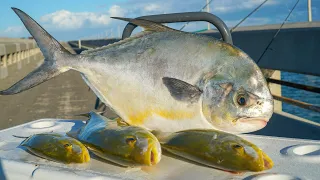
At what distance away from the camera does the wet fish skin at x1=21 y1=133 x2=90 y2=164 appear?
67.6 inches

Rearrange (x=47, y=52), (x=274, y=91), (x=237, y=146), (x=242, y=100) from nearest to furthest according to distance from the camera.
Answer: (x=237, y=146) → (x=242, y=100) → (x=47, y=52) → (x=274, y=91)

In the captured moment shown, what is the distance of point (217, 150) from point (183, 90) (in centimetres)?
33

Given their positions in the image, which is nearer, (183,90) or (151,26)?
(183,90)

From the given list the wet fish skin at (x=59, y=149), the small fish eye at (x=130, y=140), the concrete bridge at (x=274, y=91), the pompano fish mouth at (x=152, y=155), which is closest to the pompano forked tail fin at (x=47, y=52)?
the wet fish skin at (x=59, y=149)

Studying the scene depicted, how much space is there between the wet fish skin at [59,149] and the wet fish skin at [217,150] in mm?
370

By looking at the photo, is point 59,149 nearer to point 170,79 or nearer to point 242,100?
point 170,79

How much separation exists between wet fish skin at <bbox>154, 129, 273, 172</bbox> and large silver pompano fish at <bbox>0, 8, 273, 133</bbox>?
3.9 inches

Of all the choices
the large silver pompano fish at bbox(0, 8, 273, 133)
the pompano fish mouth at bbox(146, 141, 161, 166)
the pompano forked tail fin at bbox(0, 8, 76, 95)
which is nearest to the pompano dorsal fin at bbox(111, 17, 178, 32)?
the large silver pompano fish at bbox(0, 8, 273, 133)

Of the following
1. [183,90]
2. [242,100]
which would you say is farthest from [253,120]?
[183,90]

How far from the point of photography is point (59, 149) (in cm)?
176

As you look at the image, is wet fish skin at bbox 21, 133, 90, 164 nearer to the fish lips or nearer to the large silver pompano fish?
the large silver pompano fish

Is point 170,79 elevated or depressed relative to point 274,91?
elevated

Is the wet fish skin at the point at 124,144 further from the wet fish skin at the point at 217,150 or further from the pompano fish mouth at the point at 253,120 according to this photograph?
the pompano fish mouth at the point at 253,120

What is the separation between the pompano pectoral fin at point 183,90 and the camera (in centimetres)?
175
